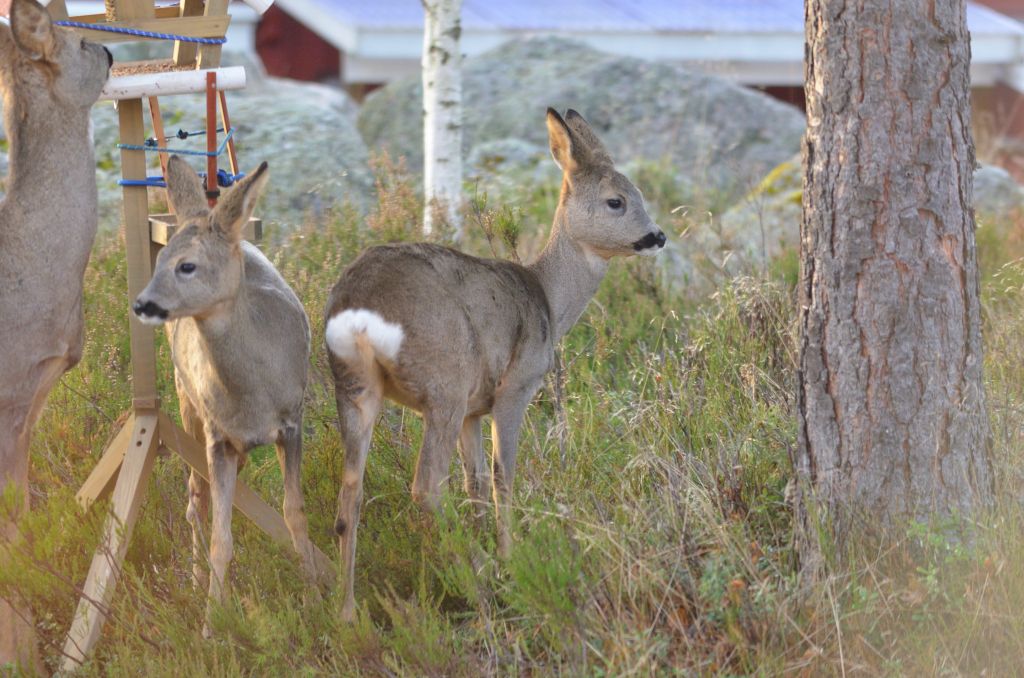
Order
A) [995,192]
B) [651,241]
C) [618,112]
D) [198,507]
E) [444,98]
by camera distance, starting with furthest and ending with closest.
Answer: [618,112] → [995,192] → [444,98] → [651,241] → [198,507]

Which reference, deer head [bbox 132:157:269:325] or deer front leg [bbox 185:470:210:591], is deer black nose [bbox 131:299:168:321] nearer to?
deer head [bbox 132:157:269:325]

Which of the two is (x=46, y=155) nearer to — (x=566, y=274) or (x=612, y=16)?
(x=566, y=274)

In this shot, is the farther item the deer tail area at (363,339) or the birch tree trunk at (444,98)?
the birch tree trunk at (444,98)

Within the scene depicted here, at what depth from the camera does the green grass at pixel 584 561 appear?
12.7ft

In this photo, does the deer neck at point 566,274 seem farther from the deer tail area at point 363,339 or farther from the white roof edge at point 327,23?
the white roof edge at point 327,23

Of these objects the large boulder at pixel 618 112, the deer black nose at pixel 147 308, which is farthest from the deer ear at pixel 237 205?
the large boulder at pixel 618 112

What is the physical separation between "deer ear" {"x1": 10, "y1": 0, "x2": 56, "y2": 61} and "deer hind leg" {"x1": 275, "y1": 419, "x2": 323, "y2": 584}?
1399 mm

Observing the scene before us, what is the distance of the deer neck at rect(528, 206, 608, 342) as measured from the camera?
5328mm

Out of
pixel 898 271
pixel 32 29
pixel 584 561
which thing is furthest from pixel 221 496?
pixel 898 271

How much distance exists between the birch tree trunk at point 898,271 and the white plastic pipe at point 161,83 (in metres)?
1.92

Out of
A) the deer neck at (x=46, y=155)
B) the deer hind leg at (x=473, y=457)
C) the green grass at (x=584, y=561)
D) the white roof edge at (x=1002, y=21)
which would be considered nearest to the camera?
the green grass at (x=584, y=561)

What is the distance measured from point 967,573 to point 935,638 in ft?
0.94

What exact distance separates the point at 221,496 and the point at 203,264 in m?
0.79

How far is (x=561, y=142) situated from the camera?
5441 mm
